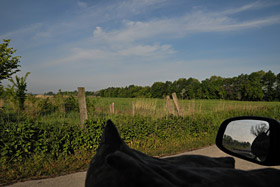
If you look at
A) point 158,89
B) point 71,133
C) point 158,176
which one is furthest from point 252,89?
point 158,176

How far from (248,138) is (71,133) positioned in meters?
5.18

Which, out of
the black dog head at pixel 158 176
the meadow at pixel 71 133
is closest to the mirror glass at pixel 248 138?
the black dog head at pixel 158 176

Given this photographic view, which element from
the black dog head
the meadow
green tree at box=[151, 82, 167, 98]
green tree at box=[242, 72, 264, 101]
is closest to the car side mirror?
the black dog head

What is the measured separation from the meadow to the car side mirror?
4.05 meters

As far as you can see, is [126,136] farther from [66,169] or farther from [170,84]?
[170,84]

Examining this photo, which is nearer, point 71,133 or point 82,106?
point 71,133

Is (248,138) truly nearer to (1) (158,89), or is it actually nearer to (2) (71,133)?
(2) (71,133)

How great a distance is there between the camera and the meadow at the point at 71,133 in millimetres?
4861

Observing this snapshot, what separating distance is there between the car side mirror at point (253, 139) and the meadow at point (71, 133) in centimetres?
405

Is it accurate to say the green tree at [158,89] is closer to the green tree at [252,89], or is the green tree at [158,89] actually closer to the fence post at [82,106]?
the green tree at [252,89]

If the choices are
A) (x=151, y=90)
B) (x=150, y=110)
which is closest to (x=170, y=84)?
(x=151, y=90)

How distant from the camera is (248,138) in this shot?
1616mm

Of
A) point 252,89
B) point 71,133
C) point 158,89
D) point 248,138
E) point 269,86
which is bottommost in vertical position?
point 71,133

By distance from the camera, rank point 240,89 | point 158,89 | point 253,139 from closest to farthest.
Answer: point 253,139 < point 240,89 < point 158,89
